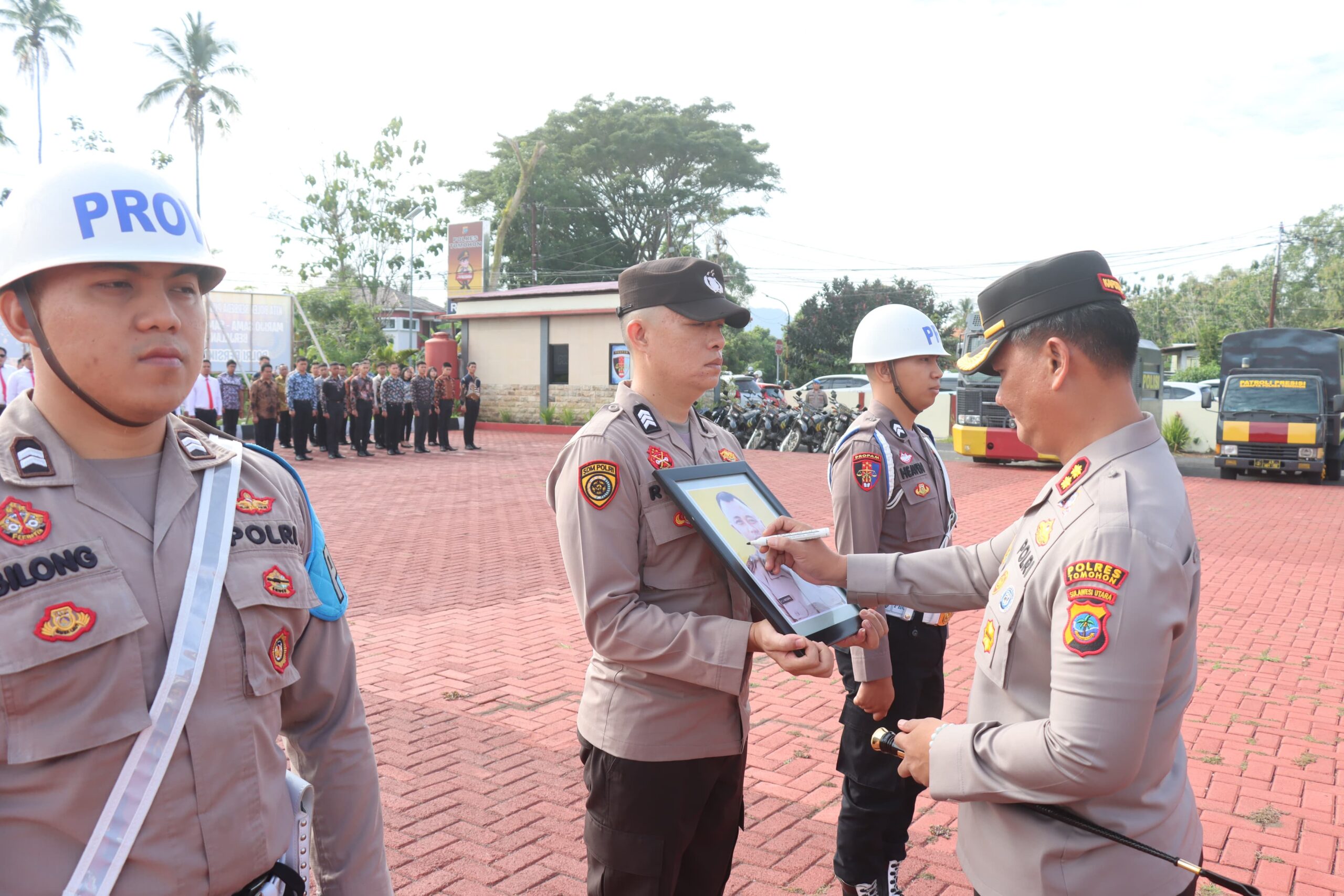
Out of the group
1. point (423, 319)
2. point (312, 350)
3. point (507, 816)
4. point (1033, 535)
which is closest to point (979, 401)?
point (507, 816)

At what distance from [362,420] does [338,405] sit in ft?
3.25

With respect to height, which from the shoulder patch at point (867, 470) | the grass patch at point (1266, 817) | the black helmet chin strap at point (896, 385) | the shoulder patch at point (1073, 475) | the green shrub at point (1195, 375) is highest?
the green shrub at point (1195, 375)

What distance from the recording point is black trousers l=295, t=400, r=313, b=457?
18.3 m

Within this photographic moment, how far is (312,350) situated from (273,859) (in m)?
35.9

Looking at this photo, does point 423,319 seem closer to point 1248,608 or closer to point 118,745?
point 1248,608

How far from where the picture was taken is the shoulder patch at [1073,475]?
1.71m

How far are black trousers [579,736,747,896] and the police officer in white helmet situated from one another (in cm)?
74

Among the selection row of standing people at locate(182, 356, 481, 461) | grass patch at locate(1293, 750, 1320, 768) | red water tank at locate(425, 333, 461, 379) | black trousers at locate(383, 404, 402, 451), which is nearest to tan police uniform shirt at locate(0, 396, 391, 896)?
grass patch at locate(1293, 750, 1320, 768)

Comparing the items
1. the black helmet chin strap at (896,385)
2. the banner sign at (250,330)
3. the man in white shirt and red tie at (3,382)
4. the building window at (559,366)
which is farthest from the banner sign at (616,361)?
the black helmet chin strap at (896,385)

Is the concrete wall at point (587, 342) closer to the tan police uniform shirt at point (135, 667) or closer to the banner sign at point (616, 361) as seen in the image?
the banner sign at point (616, 361)

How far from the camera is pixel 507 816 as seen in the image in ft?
12.3

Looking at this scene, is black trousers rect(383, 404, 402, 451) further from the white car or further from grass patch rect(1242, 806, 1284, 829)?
the white car

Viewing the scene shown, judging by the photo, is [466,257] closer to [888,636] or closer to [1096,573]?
[888,636]

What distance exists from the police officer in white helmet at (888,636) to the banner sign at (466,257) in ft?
107
